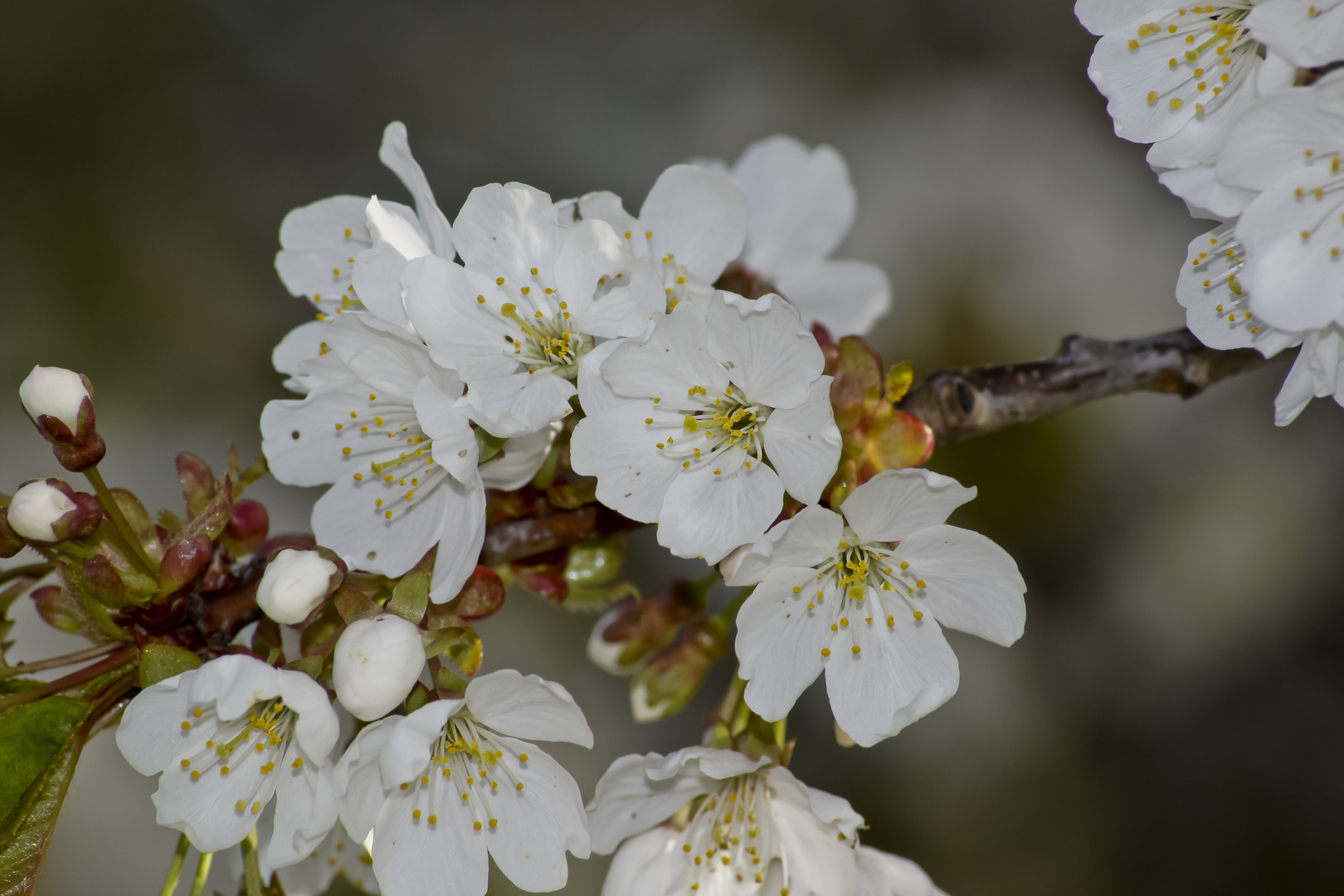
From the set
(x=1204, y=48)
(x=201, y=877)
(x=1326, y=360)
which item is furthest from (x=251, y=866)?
(x=1204, y=48)

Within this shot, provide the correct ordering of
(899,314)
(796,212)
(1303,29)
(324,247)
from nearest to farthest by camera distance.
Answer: (1303,29), (324,247), (796,212), (899,314)

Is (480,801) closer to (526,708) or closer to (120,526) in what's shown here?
(526,708)

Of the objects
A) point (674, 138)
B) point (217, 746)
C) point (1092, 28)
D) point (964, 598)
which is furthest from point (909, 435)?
point (674, 138)

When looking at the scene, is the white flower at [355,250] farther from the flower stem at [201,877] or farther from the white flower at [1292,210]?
the white flower at [1292,210]

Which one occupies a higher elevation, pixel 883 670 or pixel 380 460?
pixel 380 460

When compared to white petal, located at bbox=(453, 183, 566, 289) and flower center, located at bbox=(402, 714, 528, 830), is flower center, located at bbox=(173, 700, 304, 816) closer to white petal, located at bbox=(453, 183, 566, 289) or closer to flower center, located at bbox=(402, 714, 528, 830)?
flower center, located at bbox=(402, 714, 528, 830)

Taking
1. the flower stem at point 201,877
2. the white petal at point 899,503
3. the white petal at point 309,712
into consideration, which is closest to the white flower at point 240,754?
the white petal at point 309,712

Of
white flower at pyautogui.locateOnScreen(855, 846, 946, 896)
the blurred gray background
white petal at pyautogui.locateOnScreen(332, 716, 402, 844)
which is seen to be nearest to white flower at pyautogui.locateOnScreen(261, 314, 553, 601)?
white petal at pyautogui.locateOnScreen(332, 716, 402, 844)
